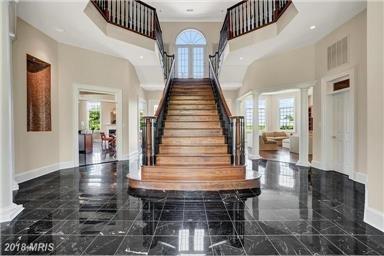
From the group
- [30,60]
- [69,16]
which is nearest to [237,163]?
[69,16]

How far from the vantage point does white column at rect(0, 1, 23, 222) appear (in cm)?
292

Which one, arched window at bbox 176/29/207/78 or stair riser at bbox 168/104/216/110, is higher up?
arched window at bbox 176/29/207/78

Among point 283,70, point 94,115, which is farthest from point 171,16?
point 94,115

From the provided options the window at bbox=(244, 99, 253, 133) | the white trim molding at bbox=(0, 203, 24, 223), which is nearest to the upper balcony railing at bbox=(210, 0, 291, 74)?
the white trim molding at bbox=(0, 203, 24, 223)

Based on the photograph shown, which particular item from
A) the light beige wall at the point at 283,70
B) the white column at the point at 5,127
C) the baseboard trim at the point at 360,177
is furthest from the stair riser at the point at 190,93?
the white column at the point at 5,127

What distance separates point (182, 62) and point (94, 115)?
837 cm

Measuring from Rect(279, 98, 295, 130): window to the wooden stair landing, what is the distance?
7.50 m

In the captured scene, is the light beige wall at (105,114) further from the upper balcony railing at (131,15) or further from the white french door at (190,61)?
the upper balcony railing at (131,15)

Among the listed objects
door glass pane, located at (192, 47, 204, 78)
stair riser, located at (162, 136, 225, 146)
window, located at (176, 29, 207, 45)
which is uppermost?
window, located at (176, 29, 207, 45)

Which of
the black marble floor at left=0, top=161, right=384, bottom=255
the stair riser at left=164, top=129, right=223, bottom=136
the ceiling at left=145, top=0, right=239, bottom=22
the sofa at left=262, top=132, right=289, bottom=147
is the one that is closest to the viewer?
the black marble floor at left=0, top=161, right=384, bottom=255

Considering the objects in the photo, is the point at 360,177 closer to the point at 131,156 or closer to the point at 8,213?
the point at 8,213

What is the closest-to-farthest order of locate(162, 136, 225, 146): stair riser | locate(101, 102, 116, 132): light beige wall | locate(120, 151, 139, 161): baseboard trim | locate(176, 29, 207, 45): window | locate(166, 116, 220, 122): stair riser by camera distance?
locate(162, 136, 225, 146): stair riser < locate(166, 116, 220, 122): stair riser < locate(120, 151, 139, 161): baseboard trim < locate(176, 29, 207, 45): window < locate(101, 102, 116, 132): light beige wall

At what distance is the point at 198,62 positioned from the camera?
10.2 meters

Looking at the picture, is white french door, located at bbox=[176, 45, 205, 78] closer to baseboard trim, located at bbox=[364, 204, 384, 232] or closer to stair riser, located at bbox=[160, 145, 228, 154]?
stair riser, located at bbox=[160, 145, 228, 154]
